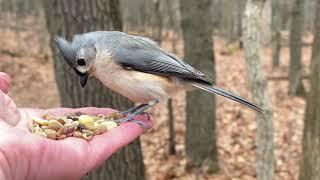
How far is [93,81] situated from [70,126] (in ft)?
5.47

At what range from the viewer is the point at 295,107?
12711 mm

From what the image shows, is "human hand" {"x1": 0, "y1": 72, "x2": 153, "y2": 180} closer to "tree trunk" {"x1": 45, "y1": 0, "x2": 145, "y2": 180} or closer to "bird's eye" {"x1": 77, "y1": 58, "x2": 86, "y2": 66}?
"bird's eye" {"x1": 77, "y1": 58, "x2": 86, "y2": 66}

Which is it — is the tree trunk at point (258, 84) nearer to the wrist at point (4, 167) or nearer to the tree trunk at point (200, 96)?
the tree trunk at point (200, 96)

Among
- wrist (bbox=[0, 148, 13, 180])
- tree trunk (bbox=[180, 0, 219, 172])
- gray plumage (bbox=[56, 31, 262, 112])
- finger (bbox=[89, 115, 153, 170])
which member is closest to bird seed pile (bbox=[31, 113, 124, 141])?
finger (bbox=[89, 115, 153, 170])

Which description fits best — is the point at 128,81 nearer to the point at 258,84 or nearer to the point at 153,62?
the point at 153,62

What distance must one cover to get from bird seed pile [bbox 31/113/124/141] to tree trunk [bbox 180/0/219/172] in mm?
4774

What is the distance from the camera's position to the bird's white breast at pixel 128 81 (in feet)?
11.4

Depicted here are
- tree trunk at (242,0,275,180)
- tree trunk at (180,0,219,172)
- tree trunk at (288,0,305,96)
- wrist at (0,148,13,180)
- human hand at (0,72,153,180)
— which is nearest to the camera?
wrist at (0,148,13,180)

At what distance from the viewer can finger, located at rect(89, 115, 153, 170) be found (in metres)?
2.74

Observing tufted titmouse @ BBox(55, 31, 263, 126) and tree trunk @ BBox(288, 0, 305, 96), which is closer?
tufted titmouse @ BBox(55, 31, 263, 126)

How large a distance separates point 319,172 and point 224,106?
27.7 ft

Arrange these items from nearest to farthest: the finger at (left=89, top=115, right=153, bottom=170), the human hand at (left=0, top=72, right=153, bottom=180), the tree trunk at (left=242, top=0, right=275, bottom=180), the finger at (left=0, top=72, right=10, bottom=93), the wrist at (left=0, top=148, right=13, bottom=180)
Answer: the wrist at (left=0, top=148, right=13, bottom=180), the human hand at (left=0, top=72, right=153, bottom=180), the finger at (left=89, top=115, right=153, bottom=170), the finger at (left=0, top=72, right=10, bottom=93), the tree trunk at (left=242, top=0, right=275, bottom=180)

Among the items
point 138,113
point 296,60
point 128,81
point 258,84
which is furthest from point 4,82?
point 296,60

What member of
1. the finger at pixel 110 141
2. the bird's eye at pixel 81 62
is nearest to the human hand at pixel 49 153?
the finger at pixel 110 141
